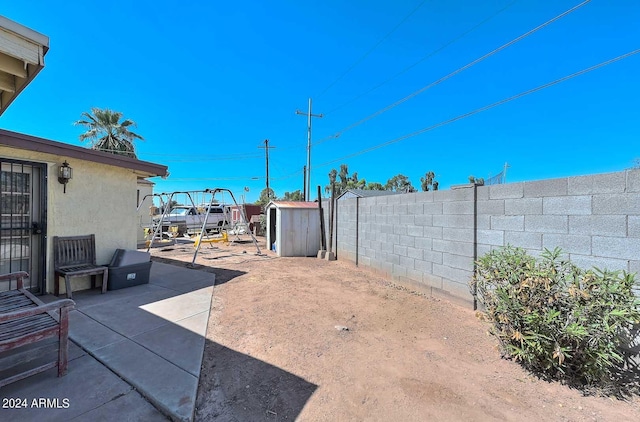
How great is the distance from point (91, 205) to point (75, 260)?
3.30 ft

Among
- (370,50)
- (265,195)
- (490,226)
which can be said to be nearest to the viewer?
(490,226)

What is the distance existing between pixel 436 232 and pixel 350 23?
8730 mm

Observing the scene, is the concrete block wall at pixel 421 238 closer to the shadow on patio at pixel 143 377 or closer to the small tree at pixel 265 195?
the shadow on patio at pixel 143 377

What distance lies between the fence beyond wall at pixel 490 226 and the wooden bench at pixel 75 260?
582cm

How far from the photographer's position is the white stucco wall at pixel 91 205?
4363 mm

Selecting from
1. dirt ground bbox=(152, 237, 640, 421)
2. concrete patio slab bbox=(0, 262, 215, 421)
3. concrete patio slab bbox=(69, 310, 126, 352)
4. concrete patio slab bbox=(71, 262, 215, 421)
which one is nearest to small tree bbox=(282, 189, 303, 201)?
concrete patio slab bbox=(71, 262, 215, 421)

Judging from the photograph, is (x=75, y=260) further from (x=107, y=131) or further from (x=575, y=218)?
(x=107, y=131)

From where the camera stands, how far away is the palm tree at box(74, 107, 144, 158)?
16.5m

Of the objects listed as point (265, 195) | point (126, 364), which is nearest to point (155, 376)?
point (126, 364)

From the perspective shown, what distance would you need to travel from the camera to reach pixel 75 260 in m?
4.64

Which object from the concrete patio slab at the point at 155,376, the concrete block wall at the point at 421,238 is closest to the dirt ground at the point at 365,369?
the concrete patio slab at the point at 155,376

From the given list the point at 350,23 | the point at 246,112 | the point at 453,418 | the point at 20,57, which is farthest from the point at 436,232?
the point at 246,112

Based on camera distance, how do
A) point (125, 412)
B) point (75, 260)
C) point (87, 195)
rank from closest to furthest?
point (125, 412)
point (75, 260)
point (87, 195)

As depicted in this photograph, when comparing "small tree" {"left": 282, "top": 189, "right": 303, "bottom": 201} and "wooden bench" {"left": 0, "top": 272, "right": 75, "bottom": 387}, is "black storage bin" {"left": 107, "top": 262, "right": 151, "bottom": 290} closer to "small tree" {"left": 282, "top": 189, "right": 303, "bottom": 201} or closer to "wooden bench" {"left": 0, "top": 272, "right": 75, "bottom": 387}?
"wooden bench" {"left": 0, "top": 272, "right": 75, "bottom": 387}
